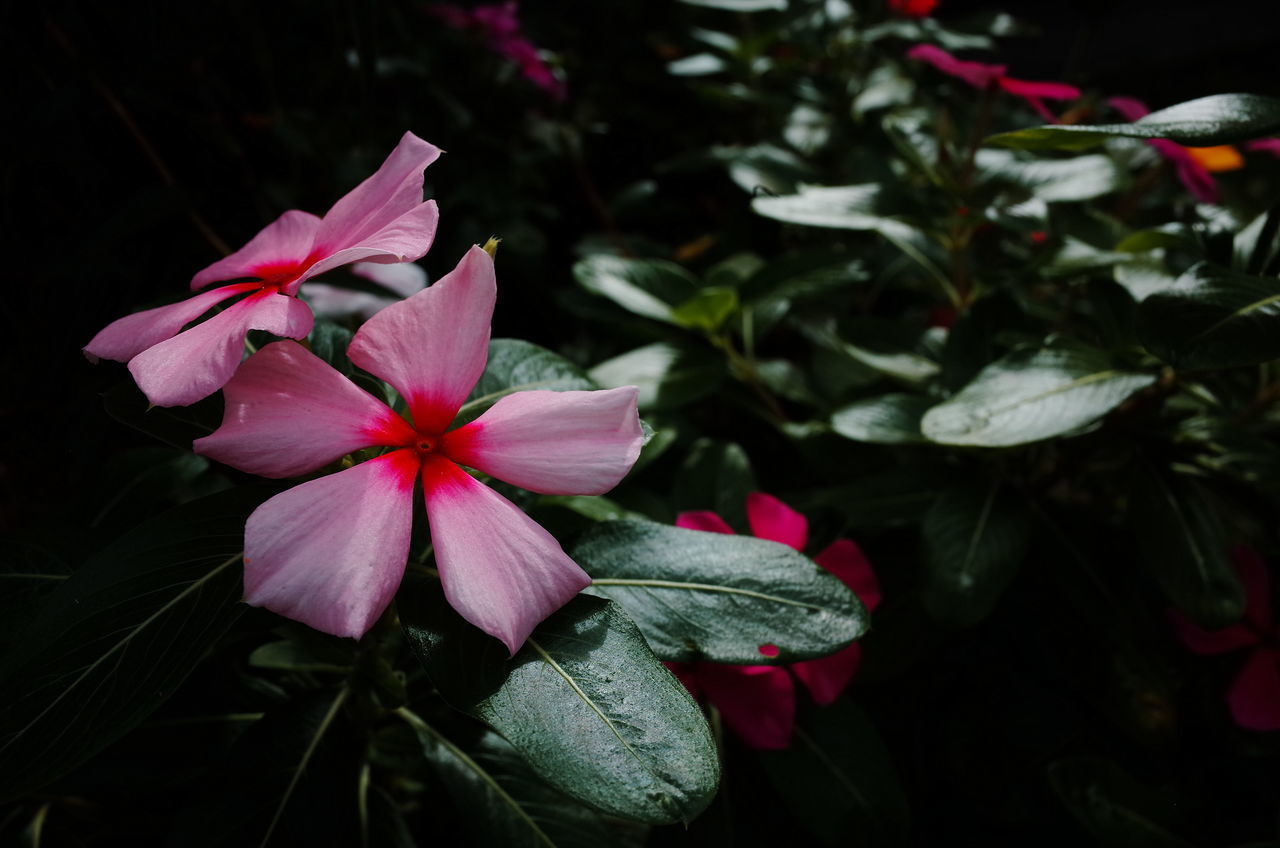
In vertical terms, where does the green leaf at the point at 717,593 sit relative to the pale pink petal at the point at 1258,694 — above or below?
above

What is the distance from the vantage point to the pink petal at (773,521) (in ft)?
2.46

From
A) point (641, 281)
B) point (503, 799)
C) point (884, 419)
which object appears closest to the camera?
point (503, 799)

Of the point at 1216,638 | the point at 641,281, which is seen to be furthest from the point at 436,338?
the point at 1216,638

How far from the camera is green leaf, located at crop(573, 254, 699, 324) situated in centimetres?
104

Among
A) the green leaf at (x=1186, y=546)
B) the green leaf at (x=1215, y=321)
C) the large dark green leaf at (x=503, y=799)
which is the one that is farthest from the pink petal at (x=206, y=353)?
the green leaf at (x=1186, y=546)

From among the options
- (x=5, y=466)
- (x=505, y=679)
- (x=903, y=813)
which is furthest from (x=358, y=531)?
(x=5, y=466)

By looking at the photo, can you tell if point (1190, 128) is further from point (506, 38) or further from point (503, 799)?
point (506, 38)

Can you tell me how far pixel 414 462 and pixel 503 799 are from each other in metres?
0.36

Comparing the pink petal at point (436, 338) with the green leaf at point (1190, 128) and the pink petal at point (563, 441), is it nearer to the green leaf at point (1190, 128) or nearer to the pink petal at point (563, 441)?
the pink petal at point (563, 441)

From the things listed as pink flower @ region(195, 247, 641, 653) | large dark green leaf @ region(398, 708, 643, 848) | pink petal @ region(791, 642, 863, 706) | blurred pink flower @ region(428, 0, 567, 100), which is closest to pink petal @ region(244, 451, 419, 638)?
pink flower @ region(195, 247, 641, 653)

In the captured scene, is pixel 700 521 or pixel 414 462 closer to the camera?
pixel 414 462

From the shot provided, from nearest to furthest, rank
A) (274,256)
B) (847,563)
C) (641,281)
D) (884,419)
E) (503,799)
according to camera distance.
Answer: (274,256) < (503,799) < (847,563) < (884,419) < (641,281)

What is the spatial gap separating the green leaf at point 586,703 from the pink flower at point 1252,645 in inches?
27.2

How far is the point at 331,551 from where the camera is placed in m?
0.39
